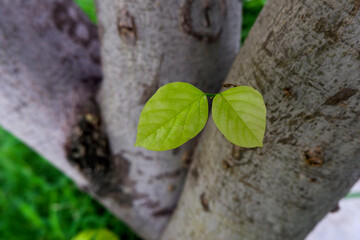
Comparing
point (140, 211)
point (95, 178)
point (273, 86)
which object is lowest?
point (140, 211)

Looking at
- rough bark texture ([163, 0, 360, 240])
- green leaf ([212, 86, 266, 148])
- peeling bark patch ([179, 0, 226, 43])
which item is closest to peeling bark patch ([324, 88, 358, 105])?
rough bark texture ([163, 0, 360, 240])

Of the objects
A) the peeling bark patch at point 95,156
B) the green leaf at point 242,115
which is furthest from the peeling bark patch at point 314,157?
the peeling bark patch at point 95,156

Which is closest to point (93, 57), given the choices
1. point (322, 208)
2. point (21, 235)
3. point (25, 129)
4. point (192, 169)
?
point (25, 129)

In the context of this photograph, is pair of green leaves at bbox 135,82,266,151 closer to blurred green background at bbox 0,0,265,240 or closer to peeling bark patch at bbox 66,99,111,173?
peeling bark patch at bbox 66,99,111,173

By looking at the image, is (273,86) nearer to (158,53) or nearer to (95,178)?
(158,53)

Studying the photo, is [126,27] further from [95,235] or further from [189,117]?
[95,235]

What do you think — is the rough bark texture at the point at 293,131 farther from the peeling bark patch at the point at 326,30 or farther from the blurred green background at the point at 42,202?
the blurred green background at the point at 42,202

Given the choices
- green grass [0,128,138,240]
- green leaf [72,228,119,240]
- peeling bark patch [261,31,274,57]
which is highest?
peeling bark patch [261,31,274,57]

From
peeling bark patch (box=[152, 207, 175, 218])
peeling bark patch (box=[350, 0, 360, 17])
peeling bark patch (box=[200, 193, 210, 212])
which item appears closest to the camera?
peeling bark patch (box=[350, 0, 360, 17])
